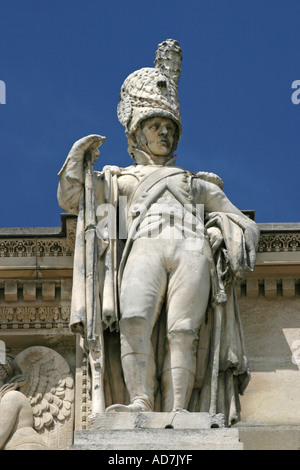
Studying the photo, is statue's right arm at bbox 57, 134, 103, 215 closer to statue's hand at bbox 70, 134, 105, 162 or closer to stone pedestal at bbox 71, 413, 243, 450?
statue's hand at bbox 70, 134, 105, 162

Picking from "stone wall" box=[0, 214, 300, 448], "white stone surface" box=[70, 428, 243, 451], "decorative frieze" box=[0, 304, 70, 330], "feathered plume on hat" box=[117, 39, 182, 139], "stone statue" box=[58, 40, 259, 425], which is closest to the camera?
"white stone surface" box=[70, 428, 243, 451]

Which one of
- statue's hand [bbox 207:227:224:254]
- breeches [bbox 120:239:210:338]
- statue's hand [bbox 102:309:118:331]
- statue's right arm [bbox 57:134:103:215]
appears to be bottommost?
statue's hand [bbox 102:309:118:331]

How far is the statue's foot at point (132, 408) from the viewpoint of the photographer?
16.8 metres

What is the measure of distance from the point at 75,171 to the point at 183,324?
73.0 inches

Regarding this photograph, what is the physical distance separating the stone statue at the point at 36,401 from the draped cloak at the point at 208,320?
988mm

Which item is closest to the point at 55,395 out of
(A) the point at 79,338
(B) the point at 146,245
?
(A) the point at 79,338

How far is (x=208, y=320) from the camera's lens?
58.7 ft

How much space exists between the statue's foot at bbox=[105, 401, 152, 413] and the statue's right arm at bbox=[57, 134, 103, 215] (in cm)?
221

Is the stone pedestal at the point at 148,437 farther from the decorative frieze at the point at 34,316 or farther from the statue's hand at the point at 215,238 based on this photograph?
the decorative frieze at the point at 34,316

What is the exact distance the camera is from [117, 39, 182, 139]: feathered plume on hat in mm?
18891

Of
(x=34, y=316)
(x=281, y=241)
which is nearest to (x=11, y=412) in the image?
(x=34, y=316)

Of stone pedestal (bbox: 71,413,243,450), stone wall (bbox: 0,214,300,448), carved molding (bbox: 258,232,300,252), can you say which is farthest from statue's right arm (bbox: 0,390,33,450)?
carved molding (bbox: 258,232,300,252)

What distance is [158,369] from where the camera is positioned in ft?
57.9

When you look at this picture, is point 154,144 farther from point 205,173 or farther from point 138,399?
point 138,399
